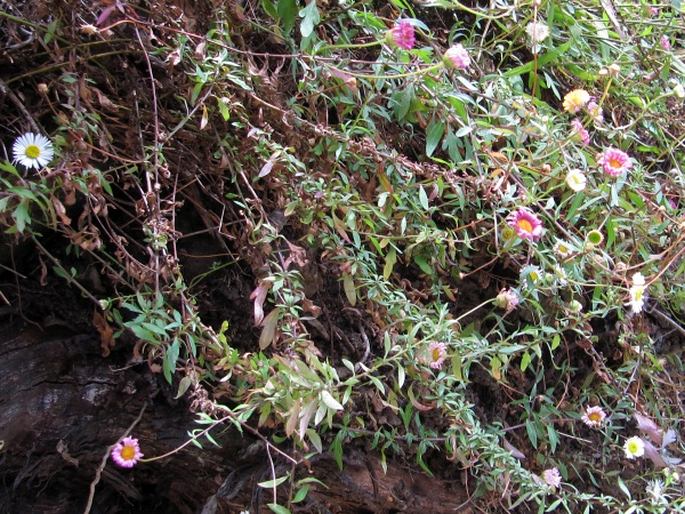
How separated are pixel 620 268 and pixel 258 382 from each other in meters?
0.74

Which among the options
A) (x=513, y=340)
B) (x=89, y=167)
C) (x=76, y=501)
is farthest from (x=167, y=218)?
(x=513, y=340)

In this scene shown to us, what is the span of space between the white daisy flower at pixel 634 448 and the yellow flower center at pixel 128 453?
97 centimetres

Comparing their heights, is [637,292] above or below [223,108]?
below

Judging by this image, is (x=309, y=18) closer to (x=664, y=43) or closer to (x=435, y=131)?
(x=435, y=131)

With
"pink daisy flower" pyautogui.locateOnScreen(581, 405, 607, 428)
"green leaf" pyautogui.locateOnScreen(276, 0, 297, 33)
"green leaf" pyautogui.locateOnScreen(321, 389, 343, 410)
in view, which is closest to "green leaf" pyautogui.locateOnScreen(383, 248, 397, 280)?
"green leaf" pyautogui.locateOnScreen(321, 389, 343, 410)

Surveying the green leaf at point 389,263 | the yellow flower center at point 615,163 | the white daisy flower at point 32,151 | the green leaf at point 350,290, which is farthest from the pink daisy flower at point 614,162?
the white daisy flower at point 32,151

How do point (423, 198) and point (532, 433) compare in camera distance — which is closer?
point (423, 198)

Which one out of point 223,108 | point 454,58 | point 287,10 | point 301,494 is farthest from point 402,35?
point 301,494

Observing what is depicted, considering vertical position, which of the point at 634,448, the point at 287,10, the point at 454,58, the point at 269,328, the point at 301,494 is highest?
the point at 287,10

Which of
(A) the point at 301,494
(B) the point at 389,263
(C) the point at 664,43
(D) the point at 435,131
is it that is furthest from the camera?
(C) the point at 664,43

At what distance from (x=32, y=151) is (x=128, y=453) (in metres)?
0.50

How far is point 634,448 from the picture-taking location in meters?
1.42

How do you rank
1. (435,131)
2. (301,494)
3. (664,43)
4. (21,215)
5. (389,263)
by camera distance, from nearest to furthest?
(21,215) < (301,494) < (389,263) < (435,131) < (664,43)

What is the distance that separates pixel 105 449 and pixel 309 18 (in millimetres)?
831
